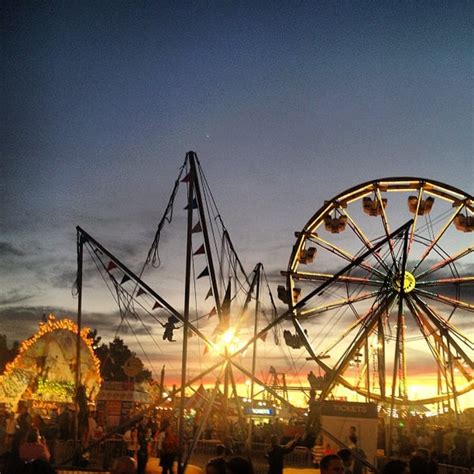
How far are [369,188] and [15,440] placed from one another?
20.6 metres

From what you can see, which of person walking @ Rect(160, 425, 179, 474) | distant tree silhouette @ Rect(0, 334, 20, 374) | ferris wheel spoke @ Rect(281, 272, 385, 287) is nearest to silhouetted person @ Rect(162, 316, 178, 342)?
person walking @ Rect(160, 425, 179, 474)

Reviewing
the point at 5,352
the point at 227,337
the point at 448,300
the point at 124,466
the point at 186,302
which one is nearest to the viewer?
the point at 124,466

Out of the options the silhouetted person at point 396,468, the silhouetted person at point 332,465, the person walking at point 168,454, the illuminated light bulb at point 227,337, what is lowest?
the person walking at point 168,454

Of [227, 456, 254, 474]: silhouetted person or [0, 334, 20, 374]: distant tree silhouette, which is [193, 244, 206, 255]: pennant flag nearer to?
[227, 456, 254, 474]: silhouetted person

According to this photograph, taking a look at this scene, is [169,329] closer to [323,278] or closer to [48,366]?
[323,278]

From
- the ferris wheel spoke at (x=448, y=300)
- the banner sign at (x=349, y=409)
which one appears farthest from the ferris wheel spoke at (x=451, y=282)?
the banner sign at (x=349, y=409)

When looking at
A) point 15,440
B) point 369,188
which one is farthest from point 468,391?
point 15,440

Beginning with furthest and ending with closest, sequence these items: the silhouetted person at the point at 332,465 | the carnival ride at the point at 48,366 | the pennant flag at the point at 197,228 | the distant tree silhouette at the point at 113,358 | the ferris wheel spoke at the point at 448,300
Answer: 1. the distant tree silhouette at the point at 113,358
2. the carnival ride at the point at 48,366
3. the ferris wheel spoke at the point at 448,300
4. the pennant flag at the point at 197,228
5. the silhouetted person at the point at 332,465

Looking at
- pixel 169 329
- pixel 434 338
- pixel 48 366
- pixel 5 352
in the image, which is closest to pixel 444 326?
pixel 434 338

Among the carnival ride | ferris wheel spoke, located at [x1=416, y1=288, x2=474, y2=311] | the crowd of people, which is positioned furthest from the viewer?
the carnival ride

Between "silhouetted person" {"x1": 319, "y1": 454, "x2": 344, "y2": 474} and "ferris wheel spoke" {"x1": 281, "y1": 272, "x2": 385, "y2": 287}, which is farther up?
"ferris wheel spoke" {"x1": 281, "y1": 272, "x2": 385, "y2": 287}

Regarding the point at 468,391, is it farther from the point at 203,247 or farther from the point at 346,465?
the point at 346,465

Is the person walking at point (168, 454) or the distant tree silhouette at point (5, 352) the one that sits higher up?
the distant tree silhouette at point (5, 352)

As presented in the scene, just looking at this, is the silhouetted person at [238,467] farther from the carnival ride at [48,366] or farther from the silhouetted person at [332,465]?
the carnival ride at [48,366]
